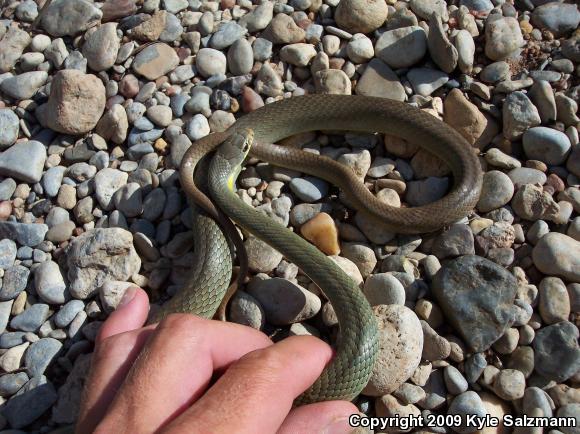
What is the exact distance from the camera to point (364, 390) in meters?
3.35

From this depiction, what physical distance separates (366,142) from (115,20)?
278 cm

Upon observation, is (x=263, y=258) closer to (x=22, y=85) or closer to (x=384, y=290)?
(x=384, y=290)

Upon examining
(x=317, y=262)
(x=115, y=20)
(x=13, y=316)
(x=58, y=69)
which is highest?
(x=115, y=20)

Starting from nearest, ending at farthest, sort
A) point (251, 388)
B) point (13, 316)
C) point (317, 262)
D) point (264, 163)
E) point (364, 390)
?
point (251, 388) → point (364, 390) → point (317, 262) → point (13, 316) → point (264, 163)

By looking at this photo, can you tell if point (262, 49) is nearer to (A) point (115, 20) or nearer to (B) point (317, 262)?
(A) point (115, 20)

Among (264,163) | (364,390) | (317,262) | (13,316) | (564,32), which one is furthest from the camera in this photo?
(564,32)

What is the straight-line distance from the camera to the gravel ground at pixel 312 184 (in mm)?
3469

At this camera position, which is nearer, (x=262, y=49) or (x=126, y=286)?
(x=126, y=286)

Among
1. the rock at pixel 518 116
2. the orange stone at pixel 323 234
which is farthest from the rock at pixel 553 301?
the orange stone at pixel 323 234

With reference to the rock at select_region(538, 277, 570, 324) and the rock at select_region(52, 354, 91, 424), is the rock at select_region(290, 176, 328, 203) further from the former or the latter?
the rock at select_region(52, 354, 91, 424)

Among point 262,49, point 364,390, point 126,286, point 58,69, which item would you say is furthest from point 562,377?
point 58,69

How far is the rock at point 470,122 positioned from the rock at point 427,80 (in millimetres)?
204

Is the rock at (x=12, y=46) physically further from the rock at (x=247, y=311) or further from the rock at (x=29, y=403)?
the rock at (x=247, y=311)

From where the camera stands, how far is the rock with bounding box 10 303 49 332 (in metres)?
3.78
